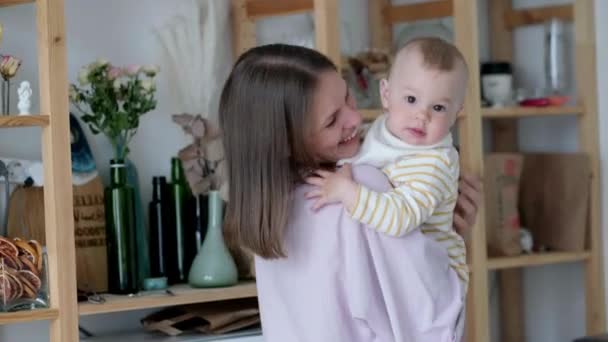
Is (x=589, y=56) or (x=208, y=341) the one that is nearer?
(x=208, y=341)

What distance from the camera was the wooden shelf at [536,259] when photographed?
3.28 m

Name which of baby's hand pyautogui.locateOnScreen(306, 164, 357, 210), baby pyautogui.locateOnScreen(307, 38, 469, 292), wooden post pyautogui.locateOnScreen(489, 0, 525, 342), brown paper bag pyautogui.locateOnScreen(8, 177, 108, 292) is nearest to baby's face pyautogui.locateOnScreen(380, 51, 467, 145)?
baby pyautogui.locateOnScreen(307, 38, 469, 292)

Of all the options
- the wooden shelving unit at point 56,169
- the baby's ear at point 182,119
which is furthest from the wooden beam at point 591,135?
the wooden shelving unit at point 56,169

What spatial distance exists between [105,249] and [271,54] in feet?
4.09

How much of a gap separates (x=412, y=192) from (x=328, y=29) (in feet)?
4.06

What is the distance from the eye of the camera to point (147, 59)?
10.1 ft

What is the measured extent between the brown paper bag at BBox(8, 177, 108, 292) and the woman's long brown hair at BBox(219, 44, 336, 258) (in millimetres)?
1153

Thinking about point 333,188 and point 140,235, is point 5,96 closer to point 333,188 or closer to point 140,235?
point 140,235

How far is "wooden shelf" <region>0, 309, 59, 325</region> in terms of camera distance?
98.0 inches

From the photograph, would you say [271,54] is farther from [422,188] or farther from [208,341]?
[208,341]

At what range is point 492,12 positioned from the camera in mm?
3697

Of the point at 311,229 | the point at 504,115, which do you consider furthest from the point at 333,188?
the point at 504,115

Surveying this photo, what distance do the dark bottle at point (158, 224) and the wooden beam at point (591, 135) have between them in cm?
128

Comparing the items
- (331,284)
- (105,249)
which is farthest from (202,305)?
(331,284)
